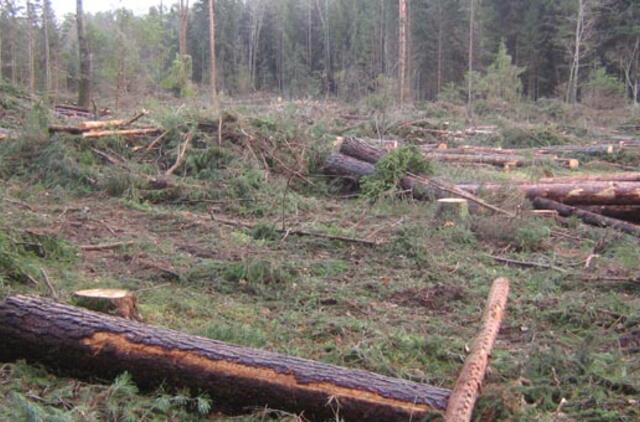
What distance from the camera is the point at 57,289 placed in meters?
4.91

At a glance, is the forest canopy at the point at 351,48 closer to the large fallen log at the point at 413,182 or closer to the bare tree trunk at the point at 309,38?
the bare tree trunk at the point at 309,38

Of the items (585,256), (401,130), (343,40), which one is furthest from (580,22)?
(585,256)

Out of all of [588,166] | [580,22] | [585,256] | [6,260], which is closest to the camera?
[6,260]

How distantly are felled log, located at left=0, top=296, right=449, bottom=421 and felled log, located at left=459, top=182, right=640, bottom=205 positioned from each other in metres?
6.82

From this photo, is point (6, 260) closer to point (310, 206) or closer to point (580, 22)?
point (310, 206)

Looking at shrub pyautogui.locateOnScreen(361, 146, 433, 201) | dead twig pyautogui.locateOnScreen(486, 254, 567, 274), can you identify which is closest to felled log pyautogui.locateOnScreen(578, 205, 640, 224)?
shrub pyautogui.locateOnScreen(361, 146, 433, 201)

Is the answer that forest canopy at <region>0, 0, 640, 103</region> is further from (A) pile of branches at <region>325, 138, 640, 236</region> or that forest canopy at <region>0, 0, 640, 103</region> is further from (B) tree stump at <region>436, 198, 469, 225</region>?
(B) tree stump at <region>436, 198, 469, 225</region>

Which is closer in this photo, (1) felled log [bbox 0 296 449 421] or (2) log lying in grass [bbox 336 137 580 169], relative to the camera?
(1) felled log [bbox 0 296 449 421]

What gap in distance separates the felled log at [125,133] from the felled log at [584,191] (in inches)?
241

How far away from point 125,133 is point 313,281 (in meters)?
6.85

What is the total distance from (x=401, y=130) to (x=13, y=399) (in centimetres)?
1724

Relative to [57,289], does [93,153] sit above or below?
above

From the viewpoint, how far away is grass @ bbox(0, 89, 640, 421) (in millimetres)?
3426

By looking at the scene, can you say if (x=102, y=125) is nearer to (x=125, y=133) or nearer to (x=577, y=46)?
(x=125, y=133)
